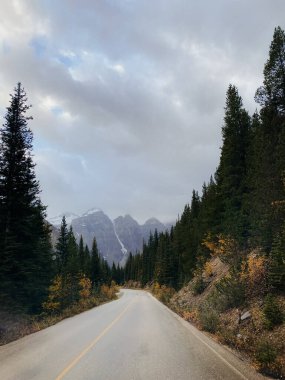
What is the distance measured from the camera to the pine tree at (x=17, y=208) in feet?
72.9

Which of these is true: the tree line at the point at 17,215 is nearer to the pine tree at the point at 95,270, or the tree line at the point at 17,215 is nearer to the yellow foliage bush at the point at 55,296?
the yellow foliage bush at the point at 55,296

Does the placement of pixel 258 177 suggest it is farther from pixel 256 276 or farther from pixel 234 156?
pixel 234 156

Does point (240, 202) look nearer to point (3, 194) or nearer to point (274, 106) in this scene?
point (274, 106)

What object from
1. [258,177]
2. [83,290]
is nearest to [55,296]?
[83,290]

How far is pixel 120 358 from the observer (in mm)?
10641

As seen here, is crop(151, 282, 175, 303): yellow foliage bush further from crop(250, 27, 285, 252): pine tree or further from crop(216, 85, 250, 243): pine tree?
crop(250, 27, 285, 252): pine tree

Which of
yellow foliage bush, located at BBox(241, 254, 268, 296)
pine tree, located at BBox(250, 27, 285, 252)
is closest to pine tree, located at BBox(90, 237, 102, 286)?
pine tree, located at BBox(250, 27, 285, 252)

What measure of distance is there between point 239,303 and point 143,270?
377ft

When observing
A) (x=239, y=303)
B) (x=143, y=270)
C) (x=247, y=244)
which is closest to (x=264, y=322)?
(x=239, y=303)

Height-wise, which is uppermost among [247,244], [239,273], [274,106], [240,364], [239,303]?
[274,106]

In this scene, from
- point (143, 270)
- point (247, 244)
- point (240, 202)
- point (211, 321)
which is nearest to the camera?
point (211, 321)

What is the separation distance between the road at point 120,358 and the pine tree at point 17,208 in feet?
25.4

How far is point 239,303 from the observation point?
1859cm

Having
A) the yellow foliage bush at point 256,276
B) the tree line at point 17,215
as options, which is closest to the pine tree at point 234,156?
the yellow foliage bush at point 256,276
